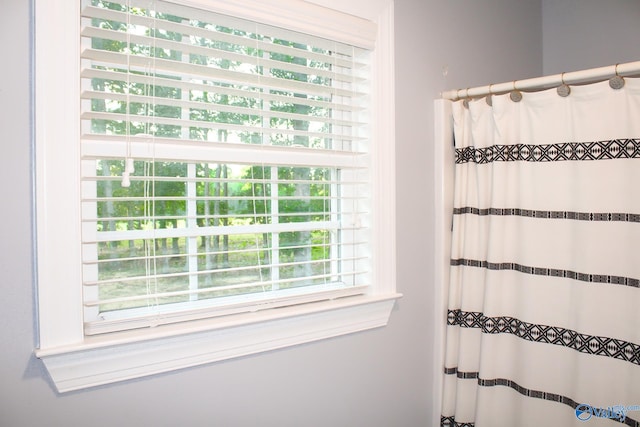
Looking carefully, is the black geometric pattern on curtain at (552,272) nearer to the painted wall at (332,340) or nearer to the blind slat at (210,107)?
the painted wall at (332,340)

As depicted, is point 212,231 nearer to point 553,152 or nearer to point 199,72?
point 199,72

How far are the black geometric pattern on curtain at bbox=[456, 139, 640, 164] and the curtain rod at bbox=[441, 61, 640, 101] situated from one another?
0.19 m

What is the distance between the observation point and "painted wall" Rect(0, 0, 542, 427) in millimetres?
837

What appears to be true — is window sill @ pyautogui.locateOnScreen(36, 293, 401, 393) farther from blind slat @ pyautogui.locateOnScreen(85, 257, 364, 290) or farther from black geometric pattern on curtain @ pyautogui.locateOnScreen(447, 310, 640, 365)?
black geometric pattern on curtain @ pyautogui.locateOnScreen(447, 310, 640, 365)

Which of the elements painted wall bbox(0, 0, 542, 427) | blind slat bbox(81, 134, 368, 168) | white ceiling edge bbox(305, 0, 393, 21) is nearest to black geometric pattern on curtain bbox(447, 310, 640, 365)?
painted wall bbox(0, 0, 542, 427)

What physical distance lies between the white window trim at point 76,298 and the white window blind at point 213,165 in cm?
4

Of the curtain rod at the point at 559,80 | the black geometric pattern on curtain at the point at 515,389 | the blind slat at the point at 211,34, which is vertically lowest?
the black geometric pattern on curtain at the point at 515,389

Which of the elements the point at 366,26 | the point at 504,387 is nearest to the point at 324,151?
the point at 366,26

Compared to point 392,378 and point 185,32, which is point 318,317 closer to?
point 392,378

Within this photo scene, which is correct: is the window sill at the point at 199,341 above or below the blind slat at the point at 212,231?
below

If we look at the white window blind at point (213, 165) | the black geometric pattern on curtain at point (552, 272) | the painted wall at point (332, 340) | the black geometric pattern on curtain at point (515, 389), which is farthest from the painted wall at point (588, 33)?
the black geometric pattern on curtain at point (515, 389)

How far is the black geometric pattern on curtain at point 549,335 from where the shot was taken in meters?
1.18

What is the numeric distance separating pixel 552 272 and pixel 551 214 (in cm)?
19

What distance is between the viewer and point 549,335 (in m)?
1.30
